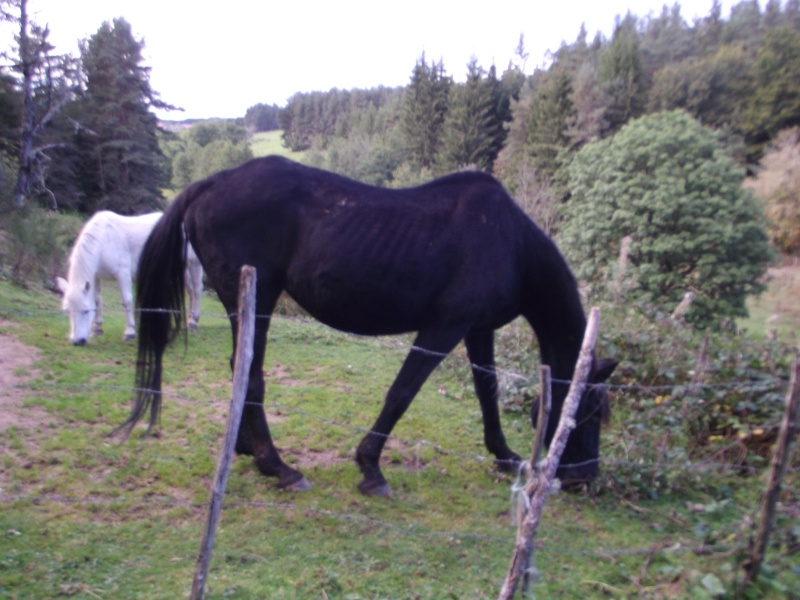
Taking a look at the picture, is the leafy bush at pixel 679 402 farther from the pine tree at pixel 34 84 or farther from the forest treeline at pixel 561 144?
the pine tree at pixel 34 84

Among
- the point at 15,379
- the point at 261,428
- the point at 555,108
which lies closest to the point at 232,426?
the point at 261,428

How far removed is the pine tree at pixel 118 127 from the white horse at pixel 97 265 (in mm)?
17604

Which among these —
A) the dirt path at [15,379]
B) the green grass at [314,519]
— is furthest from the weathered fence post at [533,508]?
the dirt path at [15,379]

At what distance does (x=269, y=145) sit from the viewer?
4266 centimetres

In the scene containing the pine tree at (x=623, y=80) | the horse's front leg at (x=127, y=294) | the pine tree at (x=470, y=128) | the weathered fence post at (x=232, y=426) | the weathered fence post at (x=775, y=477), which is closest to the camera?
the weathered fence post at (x=232, y=426)

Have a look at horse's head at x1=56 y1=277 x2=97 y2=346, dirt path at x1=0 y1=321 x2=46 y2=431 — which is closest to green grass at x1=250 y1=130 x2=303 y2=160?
horse's head at x1=56 y1=277 x2=97 y2=346

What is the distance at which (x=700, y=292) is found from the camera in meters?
21.9

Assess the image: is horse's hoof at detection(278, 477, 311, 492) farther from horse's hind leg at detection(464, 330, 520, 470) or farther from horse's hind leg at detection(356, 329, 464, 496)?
horse's hind leg at detection(464, 330, 520, 470)

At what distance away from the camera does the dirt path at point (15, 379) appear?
4219 millimetres

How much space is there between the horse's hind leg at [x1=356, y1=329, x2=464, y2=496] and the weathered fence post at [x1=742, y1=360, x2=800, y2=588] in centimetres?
178

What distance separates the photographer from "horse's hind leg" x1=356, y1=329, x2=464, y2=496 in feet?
11.6

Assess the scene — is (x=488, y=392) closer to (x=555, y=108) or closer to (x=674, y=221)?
(x=674, y=221)

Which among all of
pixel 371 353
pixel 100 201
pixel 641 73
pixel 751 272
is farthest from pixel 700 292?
pixel 641 73

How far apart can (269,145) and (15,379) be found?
4027cm
